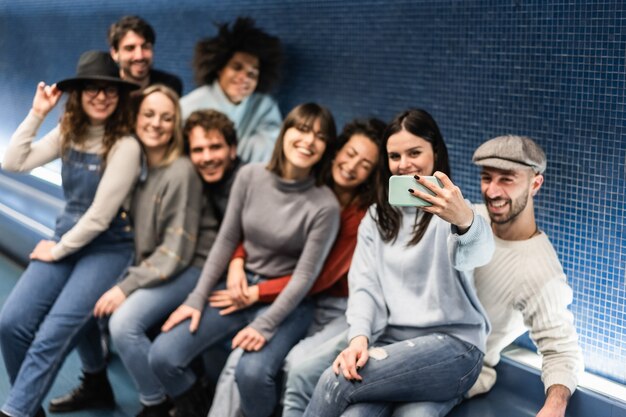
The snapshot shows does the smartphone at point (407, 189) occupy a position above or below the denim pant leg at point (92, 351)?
above

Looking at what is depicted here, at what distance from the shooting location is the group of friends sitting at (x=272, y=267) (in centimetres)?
271

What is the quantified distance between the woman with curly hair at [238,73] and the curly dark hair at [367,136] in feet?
3.06

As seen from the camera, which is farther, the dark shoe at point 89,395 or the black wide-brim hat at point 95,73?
the dark shoe at point 89,395

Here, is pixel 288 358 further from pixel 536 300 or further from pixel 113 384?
pixel 113 384

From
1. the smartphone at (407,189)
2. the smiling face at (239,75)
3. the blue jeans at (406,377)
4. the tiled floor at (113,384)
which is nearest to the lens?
the smartphone at (407,189)

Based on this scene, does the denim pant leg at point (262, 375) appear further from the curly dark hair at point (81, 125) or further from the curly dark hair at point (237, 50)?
the curly dark hair at point (237, 50)

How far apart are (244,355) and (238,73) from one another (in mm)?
1713

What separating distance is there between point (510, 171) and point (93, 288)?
1.94 meters

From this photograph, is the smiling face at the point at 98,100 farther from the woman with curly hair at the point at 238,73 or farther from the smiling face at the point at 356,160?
the smiling face at the point at 356,160

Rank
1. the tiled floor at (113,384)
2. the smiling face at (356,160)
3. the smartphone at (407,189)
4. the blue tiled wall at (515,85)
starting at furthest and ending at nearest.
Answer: the tiled floor at (113,384) → the smiling face at (356,160) → the blue tiled wall at (515,85) → the smartphone at (407,189)

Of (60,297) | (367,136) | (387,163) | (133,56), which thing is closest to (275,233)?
(367,136)

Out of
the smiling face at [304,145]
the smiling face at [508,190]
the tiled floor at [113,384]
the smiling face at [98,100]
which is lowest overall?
the tiled floor at [113,384]

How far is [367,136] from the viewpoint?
3.26 meters

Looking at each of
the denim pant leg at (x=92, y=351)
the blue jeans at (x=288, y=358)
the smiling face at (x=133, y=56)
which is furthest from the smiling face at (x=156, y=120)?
the blue jeans at (x=288, y=358)
